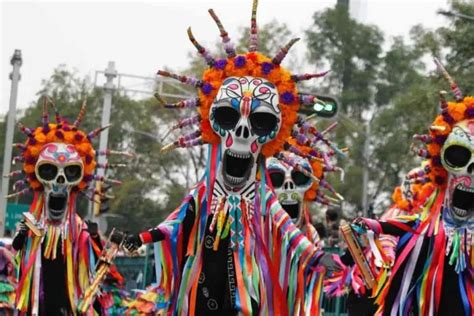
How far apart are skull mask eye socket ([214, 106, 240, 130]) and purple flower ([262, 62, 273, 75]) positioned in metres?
0.39

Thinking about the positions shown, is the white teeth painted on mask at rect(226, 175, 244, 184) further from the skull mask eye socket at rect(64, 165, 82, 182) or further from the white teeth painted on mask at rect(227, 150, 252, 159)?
the skull mask eye socket at rect(64, 165, 82, 182)

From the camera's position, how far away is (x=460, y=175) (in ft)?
28.2

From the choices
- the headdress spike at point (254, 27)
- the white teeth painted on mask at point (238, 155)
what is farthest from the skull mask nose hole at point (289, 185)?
the white teeth painted on mask at point (238, 155)

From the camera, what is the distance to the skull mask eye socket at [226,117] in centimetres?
840

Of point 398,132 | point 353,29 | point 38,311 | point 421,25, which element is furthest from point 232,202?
point 353,29

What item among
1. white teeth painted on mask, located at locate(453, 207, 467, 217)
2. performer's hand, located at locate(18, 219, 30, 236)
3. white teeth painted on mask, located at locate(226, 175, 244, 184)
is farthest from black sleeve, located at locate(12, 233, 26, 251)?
white teeth painted on mask, located at locate(453, 207, 467, 217)

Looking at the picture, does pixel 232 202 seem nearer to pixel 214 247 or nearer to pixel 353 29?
pixel 214 247

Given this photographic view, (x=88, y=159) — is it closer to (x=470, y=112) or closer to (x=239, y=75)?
Answer: (x=239, y=75)

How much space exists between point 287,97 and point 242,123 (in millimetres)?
427

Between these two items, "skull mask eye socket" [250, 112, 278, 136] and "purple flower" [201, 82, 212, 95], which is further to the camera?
"purple flower" [201, 82, 212, 95]

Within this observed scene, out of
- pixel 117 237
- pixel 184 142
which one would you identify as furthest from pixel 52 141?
pixel 184 142

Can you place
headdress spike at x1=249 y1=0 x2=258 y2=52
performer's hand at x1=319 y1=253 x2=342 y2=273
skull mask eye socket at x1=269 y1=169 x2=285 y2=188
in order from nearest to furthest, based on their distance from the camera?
performer's hand at x1=319 y1=253 x2=342 y2=273 < headdress spike at x1=249 y1=0 x2=258 y2=52 < skull mask eye socket at x1=269 y1=169 x2=285 y2=188

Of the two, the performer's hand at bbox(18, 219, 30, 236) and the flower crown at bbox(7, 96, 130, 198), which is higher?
the flower crown at bbox(7, 96, 130, 198)

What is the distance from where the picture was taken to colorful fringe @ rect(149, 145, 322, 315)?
8172mm
